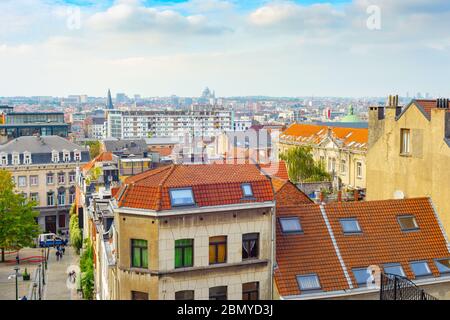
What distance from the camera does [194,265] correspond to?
16125mm

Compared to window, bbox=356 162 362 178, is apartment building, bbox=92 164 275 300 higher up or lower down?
higher up

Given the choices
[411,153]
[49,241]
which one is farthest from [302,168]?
[411,153]

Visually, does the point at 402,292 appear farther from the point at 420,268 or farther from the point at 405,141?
the point at 405,141

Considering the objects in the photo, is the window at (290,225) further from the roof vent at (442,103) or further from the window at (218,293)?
the roof vent at (442,103)

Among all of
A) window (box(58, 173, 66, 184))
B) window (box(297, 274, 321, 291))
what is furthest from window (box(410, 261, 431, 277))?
window (box(58, 173, 66, 184))

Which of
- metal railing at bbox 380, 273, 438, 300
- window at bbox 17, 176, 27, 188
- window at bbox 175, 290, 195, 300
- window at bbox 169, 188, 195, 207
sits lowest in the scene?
window at bbox 17, 176, 27, 188

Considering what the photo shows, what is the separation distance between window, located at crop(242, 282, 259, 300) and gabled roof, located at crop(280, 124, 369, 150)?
126ft

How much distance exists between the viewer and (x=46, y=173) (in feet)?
205

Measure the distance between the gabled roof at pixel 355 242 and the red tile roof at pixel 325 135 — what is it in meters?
33.7

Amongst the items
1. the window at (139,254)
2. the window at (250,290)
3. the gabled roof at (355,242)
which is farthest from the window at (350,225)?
the window at (139,254)

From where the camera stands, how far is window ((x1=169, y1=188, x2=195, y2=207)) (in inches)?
625

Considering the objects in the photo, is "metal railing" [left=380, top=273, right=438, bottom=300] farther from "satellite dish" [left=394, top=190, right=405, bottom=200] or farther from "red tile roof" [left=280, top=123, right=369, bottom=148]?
"red tile roof" [left=280, top=123, right=369, bottom=148]

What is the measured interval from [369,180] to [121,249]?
1288cm
